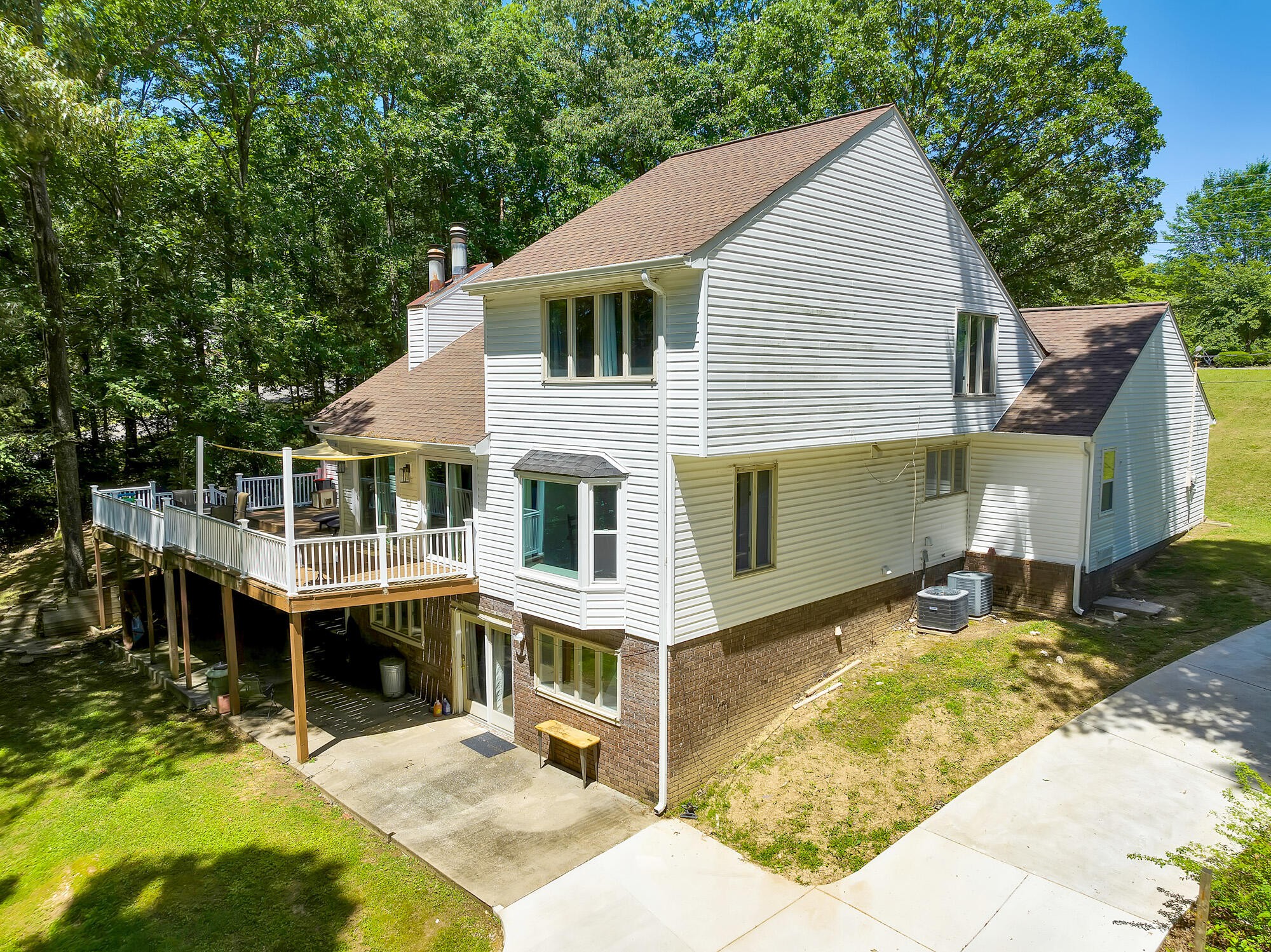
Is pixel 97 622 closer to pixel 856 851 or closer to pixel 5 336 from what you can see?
pixel 5 336

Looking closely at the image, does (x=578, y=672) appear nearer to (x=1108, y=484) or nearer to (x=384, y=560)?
(x=384, y=560)

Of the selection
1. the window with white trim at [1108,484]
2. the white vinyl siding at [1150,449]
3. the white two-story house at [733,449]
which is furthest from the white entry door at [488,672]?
the window with white trim at [1108,484]

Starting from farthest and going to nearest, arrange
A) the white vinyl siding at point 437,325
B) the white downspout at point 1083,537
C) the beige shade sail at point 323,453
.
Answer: the white vinyl siding at point 437,325 → the white downspout at point 1083,537 → the beige shade sail at point 323,453

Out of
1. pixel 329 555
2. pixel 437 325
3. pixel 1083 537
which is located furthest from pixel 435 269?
pixel 1083 537

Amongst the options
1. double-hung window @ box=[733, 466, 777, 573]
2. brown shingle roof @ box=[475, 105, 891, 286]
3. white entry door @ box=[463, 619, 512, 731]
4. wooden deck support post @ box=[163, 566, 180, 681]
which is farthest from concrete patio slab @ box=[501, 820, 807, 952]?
wooden deck support post @ box=[163, 566, 180, 681]

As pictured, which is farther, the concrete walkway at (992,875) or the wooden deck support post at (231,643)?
the wooden deck support post at (231,643)

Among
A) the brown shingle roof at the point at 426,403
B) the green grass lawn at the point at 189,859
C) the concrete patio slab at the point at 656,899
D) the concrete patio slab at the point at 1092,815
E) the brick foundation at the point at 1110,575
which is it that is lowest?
the green grass lawn at the point at 189,859

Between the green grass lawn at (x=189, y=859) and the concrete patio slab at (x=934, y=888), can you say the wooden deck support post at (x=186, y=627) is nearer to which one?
the green grass lawn at (x=189, y=859)
